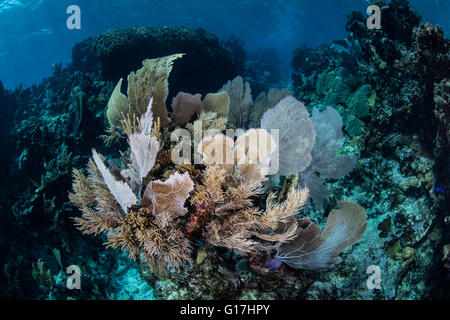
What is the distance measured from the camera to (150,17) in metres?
34.8

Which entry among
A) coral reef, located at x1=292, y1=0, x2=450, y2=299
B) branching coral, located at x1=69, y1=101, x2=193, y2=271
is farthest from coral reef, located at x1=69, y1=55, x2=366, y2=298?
coral reef, located at x1=292, y1=0, x2=450, y2=299

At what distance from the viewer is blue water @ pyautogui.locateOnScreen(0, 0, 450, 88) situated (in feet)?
97.6

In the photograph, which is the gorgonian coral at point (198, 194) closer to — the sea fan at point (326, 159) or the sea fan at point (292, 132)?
the sea fan at point (292, 132)

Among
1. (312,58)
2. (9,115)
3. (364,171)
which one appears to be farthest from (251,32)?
(364,171)

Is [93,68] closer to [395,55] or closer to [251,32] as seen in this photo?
[395,55]

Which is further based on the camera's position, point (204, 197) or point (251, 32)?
point (251, 32)

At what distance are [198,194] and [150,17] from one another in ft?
132

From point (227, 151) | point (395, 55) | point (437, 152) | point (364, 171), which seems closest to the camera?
point (227, 151)

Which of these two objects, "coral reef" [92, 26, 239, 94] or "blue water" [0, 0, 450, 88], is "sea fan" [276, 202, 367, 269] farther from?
"blue water" [0, 0, 450, 88]

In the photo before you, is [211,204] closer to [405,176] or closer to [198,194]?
[198,194]

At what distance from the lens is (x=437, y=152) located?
314 cm

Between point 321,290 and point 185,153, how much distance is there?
2.03 metres

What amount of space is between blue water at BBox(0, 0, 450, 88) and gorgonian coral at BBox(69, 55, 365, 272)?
26.7m
